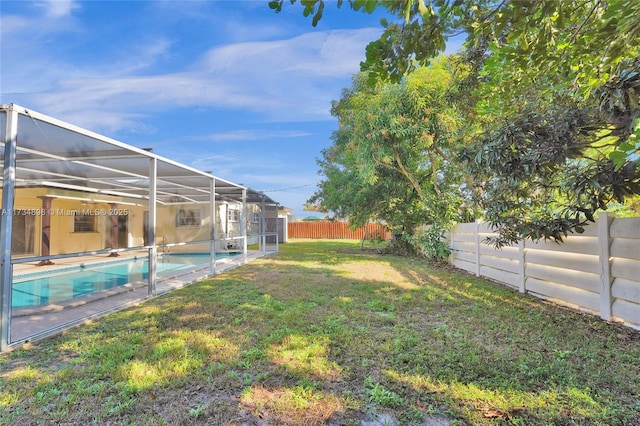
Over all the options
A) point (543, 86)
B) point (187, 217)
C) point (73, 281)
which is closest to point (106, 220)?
point (187, 217)

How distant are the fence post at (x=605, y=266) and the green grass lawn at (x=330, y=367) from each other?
0.24m

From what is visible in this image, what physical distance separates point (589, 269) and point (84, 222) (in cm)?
1663

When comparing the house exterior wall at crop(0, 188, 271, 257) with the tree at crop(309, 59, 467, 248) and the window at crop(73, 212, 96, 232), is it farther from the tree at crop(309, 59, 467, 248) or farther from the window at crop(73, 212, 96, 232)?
the tree at crop(309, 59, 467, 248)

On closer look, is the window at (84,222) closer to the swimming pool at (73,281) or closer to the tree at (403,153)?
the swimming pool at (73,281)

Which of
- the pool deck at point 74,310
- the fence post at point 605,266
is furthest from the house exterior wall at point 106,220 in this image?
the fence post at point 605,266

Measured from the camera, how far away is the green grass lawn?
89.1 inches

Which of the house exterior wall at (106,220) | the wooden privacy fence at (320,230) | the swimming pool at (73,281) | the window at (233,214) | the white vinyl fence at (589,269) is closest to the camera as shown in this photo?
the white vinyl fence at (589,269)

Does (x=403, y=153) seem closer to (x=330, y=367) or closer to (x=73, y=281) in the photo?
(x=330, y=367)

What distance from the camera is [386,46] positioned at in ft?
6.34

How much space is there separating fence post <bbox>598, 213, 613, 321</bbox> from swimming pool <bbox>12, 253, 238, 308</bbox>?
8.51m

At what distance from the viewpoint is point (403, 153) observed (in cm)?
1096

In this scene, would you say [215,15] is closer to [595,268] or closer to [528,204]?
[528,204]

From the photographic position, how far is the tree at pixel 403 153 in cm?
957

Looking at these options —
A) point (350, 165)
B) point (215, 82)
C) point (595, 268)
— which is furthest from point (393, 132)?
point (215, 82)
